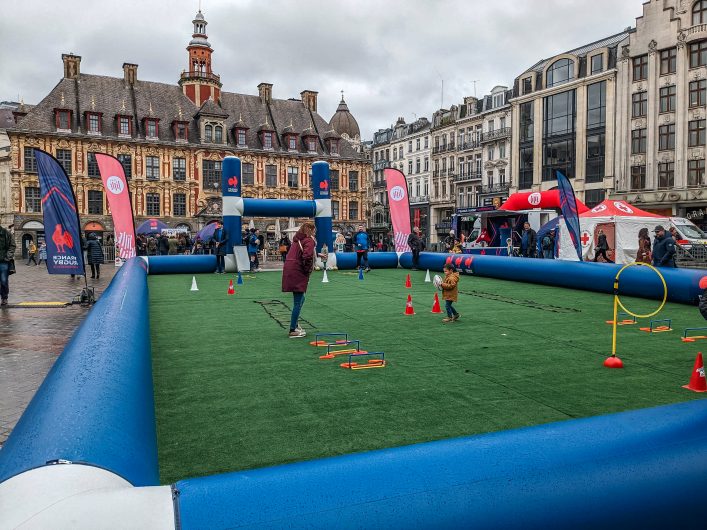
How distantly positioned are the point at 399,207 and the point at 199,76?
36.3 meters

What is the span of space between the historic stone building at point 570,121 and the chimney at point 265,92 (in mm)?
22292

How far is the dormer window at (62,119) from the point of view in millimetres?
43938

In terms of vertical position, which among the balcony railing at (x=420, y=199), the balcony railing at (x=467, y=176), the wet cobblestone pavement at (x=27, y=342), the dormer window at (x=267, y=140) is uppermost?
the dormer window at (x=267, y=140)

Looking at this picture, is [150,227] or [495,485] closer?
[495,485]

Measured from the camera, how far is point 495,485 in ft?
7.58

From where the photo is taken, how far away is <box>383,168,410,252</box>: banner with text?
22.0 m

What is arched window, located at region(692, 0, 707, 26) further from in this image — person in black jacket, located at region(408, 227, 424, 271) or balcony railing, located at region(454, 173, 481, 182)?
person in black jacket, located at region(408, 227, 424, 271)

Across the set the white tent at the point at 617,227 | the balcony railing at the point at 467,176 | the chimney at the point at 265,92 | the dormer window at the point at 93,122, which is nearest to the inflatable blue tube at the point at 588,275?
the white tent at the point at 617,227

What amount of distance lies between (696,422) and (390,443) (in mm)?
2113

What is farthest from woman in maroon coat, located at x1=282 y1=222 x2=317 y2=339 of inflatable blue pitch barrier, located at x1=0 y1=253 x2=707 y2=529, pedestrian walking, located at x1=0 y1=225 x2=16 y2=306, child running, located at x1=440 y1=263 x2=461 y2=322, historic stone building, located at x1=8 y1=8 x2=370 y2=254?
historic stone building, located at x1=8 y1=8 x2=370 y2=254

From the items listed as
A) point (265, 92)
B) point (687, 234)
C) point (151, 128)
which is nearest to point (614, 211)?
point (687, 234)

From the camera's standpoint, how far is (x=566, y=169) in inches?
1731

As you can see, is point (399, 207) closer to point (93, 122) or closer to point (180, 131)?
point (180, 131)

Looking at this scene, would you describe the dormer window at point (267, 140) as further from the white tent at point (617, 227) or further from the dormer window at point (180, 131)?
the white tent at point (617, 227)
